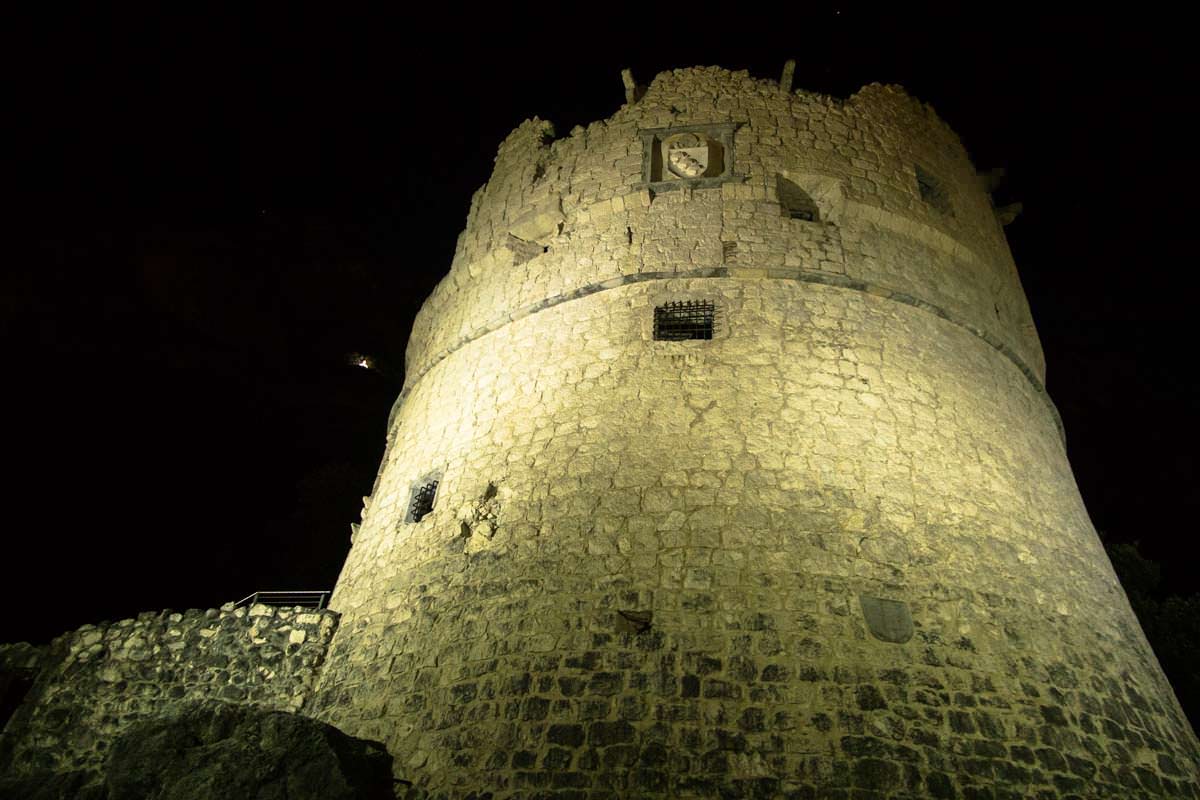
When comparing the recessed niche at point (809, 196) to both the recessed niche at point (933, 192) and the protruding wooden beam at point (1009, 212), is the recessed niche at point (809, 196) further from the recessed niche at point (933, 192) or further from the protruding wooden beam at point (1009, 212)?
the protruding wooden beam at point (1009, 212)

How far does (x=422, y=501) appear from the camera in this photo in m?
7.25

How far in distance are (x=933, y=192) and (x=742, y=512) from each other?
5695 mm

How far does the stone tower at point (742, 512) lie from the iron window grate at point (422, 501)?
4 centimetres

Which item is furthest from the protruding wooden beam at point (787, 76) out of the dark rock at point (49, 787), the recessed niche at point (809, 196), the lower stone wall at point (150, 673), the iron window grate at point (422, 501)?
the dark rock at point (49, 787)

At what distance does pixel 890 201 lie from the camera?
8336 mm

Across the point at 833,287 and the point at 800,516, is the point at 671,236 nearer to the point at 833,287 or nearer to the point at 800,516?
the point at 833,287

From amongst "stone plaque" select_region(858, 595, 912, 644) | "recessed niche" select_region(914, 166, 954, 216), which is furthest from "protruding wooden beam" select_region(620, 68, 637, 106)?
"stone plaque" select_region(858, 595, 912, 644)

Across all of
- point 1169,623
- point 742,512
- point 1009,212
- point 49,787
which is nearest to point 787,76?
point 1009,212

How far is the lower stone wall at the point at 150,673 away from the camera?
6438 mm

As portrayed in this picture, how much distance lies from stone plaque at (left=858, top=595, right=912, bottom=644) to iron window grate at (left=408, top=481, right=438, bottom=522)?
13.0 feet

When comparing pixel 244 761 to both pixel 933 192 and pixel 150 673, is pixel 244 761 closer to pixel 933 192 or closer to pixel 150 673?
pixel 150 673

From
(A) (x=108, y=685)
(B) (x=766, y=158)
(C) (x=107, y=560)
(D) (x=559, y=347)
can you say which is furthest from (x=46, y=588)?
(B) (x=766, y=158)

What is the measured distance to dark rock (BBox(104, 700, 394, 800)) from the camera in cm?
466

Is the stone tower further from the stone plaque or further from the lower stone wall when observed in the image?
the lower stone wall
